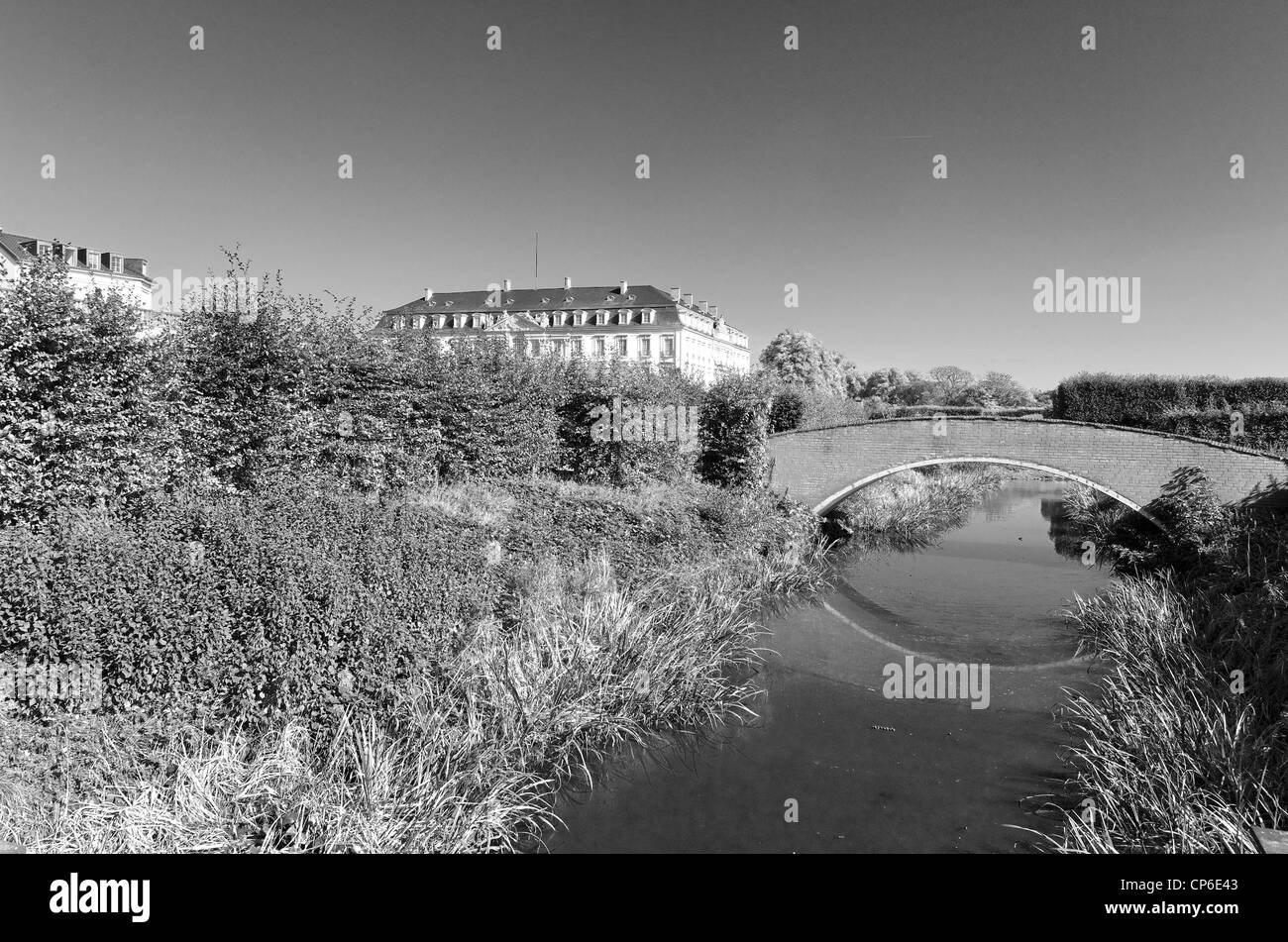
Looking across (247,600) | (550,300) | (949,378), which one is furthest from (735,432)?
(949,378)

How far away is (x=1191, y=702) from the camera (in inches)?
311

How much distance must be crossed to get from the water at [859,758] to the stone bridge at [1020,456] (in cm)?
447

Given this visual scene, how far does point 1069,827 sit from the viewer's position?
6.28 metres

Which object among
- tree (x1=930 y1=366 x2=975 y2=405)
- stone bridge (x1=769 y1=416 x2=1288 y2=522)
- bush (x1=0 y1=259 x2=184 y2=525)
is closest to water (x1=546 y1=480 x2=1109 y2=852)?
stone bridge (x1=769 y1=416 x2=1288 y2=522)

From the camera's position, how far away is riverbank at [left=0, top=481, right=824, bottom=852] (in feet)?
16.8

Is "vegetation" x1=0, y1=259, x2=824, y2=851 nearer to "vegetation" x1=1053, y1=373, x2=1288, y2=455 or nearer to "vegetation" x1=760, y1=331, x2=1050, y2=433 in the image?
"vegetation" x1=760, y1=331, x2=1050, y2=433

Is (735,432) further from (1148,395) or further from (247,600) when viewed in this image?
(1148,395)

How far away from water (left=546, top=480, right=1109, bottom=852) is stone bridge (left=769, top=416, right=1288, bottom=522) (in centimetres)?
447

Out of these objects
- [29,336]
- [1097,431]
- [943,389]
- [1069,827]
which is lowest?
[1069,827]

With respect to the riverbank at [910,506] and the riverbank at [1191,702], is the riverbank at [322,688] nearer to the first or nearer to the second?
the riverbank at [1191,702]

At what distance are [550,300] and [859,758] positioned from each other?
62.7 metres
